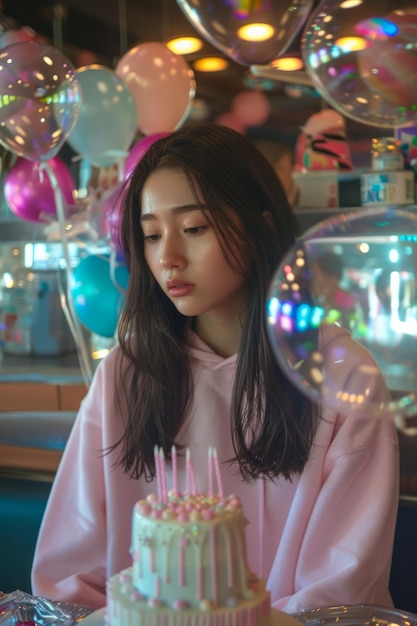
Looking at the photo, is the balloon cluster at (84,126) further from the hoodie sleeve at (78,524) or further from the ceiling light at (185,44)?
the ceiling light at (185,44)

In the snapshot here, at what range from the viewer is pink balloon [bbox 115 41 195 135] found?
104 inches

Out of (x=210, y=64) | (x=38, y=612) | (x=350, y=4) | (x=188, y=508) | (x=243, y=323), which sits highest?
(x=210, y=64)

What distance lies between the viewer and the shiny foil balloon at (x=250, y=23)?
64.2 inches

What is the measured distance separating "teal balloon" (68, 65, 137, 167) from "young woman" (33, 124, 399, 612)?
3.86 ft

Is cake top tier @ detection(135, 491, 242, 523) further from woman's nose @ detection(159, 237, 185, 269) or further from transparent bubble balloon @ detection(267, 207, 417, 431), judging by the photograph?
woman's nose @ detection(159, 237, 185, 269)

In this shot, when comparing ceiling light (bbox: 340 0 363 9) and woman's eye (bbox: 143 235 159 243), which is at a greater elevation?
ceiling light (bbox: 340 0 363 9)

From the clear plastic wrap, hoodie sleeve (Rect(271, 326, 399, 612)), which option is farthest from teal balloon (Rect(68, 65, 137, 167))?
the clear plastic wrap

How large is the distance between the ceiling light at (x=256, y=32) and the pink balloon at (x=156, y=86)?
100 cm

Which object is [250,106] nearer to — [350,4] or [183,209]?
[350,4]

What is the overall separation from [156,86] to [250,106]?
1935 millimetres

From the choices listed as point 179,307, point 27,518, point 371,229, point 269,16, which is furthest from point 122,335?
point 269,16

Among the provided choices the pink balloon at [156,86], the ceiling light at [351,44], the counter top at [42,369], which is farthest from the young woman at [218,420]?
the counter top at [42,369]

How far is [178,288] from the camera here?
123cm

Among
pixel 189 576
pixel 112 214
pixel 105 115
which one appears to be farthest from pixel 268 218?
pixel 105 115
